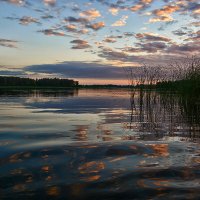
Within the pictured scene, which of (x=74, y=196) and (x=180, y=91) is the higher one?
(x=180, y=91)

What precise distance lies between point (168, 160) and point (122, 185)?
1277 mm

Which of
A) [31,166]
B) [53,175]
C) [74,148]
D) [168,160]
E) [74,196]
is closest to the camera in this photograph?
[74,196]

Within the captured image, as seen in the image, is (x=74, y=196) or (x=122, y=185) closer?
(x=74, y=196)

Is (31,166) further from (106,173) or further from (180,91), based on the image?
(180,91)

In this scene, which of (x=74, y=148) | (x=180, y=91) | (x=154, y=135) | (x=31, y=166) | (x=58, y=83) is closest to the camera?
(x=31, y=166)

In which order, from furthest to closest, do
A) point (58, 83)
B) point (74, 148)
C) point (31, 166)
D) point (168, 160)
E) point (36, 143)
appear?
point (58, 83) → point (36, 143) → point (74, 148) → point (168, 160) → point (31, 166)

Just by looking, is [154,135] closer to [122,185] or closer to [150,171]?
[150,171]

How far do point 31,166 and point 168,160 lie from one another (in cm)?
181

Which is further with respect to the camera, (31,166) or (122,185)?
(31,166)

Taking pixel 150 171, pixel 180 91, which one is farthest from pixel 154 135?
pixel 180 91

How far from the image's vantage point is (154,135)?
23.1 feet

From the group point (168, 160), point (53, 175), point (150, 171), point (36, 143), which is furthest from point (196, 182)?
point (36, 143)

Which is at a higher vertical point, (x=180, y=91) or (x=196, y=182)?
(x=180, y=91)

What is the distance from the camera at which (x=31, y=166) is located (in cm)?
402
